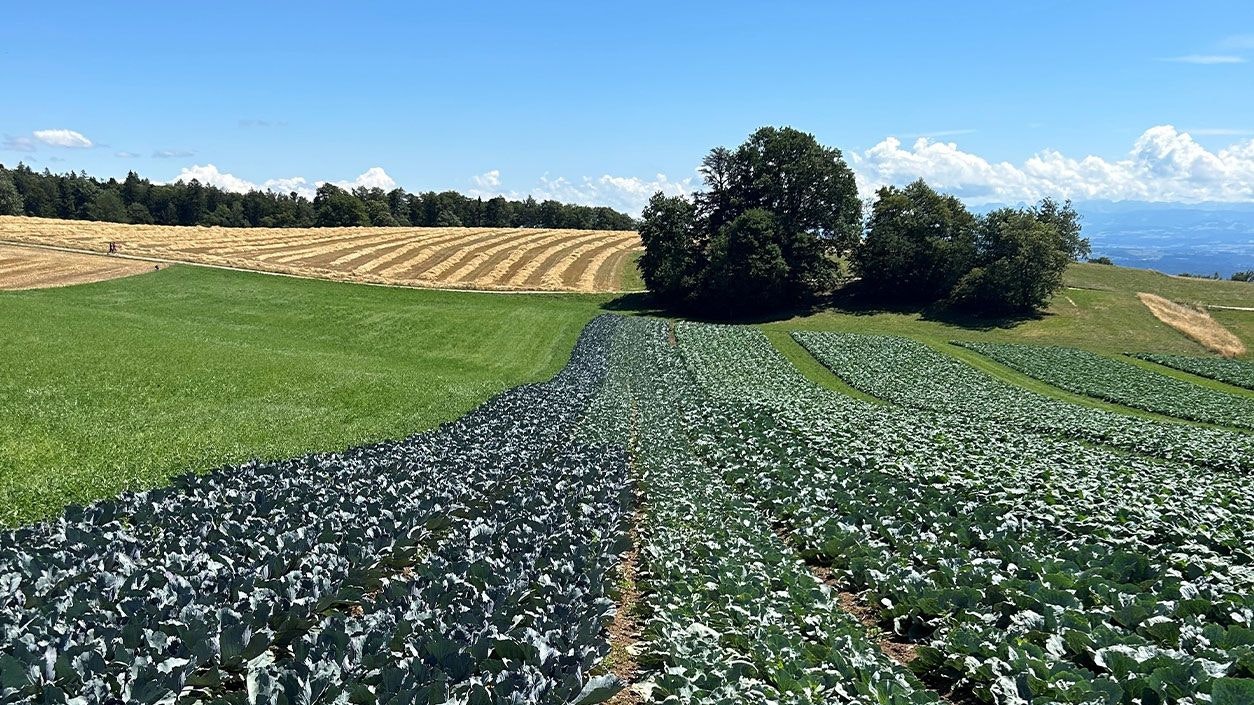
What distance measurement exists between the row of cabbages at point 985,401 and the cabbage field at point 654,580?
3028 mm

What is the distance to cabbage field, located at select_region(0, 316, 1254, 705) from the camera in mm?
6867

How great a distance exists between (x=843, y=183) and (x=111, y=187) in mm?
151312

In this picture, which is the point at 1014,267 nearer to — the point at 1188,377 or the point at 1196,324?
the point at 1196,324

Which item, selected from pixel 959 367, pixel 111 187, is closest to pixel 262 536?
pixel 959 367

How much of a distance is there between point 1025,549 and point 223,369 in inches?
1211

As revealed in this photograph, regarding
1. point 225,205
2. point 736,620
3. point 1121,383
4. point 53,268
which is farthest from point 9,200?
point 736,620

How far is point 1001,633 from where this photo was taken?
822 cm

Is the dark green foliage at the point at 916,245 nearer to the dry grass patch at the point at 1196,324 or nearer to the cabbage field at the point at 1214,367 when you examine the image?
the dry grass patch at the point at 1196,324

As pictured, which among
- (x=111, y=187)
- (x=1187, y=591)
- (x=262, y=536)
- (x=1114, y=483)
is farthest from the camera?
(x=111, y=187)

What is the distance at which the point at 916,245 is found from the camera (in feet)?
218

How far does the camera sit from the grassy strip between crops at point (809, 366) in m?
39.7

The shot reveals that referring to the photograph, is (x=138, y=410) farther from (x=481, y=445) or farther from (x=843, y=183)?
(x=843, y=183)

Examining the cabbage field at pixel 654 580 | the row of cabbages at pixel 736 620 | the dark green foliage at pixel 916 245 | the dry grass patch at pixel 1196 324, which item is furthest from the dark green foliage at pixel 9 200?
the dry grass patch at pixel 1196 324

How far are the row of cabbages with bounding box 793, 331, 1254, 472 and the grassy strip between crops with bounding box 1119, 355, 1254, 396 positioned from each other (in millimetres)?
11395
